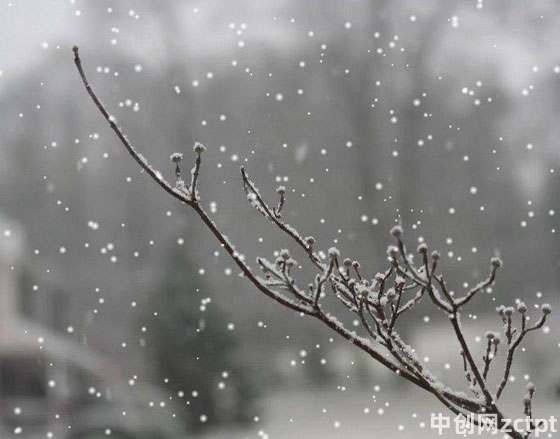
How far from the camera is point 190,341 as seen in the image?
3039 millimetres

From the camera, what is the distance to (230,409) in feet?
10.2

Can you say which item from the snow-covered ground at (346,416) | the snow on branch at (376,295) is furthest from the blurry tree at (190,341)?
the snow on branch at (376,295)

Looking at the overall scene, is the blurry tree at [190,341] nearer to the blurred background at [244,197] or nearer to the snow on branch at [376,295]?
the blurred background at [244,197]

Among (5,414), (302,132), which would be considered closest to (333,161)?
(302,132)

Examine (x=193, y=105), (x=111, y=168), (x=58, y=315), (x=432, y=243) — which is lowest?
(x=58, y=315)

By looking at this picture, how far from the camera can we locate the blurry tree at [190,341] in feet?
9.96

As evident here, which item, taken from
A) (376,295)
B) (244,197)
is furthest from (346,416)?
(376,295)

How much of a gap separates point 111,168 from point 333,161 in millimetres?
1018

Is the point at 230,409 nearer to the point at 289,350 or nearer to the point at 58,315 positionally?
the point at 289,350

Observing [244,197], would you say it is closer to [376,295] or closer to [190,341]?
[190,341]

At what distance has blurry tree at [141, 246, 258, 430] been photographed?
3035 mm

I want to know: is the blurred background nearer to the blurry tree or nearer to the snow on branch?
the blurry tree

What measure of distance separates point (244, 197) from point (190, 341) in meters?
0.67

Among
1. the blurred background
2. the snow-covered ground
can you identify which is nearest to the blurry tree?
the blurred background
